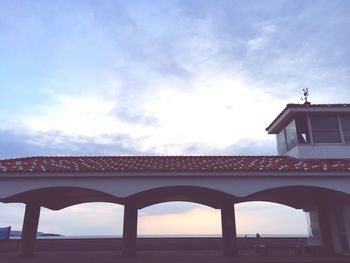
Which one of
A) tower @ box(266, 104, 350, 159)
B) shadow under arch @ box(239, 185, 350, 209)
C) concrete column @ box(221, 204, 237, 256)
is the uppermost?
tower @ box(266, 104, 350, 159)

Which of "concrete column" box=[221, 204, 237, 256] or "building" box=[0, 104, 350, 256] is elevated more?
"building" box=[0, 104, 350, 256]

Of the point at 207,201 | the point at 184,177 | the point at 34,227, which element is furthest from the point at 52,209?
the point at 184,177

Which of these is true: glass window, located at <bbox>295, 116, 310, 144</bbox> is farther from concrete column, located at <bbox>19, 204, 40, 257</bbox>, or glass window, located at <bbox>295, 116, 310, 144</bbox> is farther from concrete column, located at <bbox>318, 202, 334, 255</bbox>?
concrete column, located at <bbox>19, 204, 40, 257</bbox>

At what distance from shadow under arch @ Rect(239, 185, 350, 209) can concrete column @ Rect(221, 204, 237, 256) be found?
52.8 inches

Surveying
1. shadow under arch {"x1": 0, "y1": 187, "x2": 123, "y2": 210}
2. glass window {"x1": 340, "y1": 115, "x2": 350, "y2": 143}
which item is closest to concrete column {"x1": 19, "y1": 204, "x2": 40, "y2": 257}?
shadow under arch {"x1": 0, "y1": 187, "x2": 123, "y2": 210}

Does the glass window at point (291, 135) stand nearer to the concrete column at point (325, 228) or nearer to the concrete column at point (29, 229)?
the concrete column at point (325, 228)

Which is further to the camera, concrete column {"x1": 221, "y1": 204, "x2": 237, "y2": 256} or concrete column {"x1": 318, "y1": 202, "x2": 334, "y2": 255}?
concrete column {"x1": 318, "y1": 202, "x2": 334, "y2": 255}

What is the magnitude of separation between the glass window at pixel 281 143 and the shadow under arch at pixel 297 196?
9.59 ft

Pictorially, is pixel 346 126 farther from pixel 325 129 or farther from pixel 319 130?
pixel 319 130

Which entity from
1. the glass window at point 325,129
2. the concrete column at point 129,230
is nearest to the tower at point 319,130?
the glass window at point 325,129

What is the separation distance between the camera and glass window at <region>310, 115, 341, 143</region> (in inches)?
722

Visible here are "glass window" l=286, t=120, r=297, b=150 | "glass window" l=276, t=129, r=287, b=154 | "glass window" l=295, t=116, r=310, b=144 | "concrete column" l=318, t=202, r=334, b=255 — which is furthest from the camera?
"glass window" l=276, t=129, r=287, b=154

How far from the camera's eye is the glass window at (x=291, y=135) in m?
18.8

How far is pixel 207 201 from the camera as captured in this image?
63.8 feet
